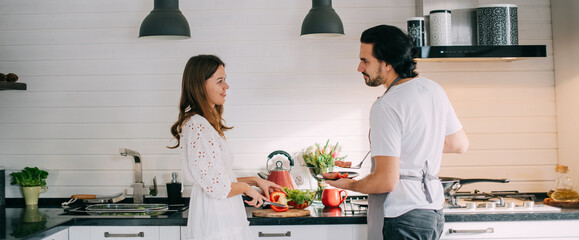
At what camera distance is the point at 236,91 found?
3750 millimetres

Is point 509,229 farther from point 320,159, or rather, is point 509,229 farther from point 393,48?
point 393,48

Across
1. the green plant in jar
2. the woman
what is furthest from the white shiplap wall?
the woman

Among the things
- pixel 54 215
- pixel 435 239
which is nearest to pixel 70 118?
pixel 54 215

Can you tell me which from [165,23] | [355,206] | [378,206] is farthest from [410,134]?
[165,23]

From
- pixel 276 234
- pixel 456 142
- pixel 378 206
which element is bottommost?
pixel 276 234

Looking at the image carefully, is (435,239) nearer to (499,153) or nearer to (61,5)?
(499,153)

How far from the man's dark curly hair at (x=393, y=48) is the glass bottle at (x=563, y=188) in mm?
1453

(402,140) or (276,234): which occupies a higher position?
(402,140)

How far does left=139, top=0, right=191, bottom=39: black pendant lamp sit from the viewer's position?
3.06 m

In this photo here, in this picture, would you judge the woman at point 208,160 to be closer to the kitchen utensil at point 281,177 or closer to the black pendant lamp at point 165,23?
the black pendant lamp at point 165,23

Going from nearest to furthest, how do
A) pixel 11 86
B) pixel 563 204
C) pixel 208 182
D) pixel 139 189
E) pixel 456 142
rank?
1. pixel 208 182
2. pixel 456 142
3. pixel 563 204
4. pixel 11 86
5. pixel 139 189

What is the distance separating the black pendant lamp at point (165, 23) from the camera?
306cm

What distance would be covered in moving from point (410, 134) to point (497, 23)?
1342mm

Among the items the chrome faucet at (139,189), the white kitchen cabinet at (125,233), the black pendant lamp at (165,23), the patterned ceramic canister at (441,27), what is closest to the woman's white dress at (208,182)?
the white kitchen cabinet at (125,233)
